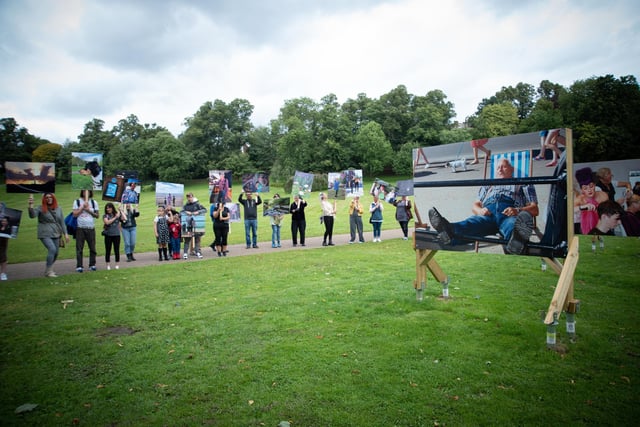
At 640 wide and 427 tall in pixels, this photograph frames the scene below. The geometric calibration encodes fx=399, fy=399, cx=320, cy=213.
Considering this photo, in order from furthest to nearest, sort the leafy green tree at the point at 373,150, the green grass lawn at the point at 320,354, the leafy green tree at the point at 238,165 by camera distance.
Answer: the leafy green tree at the point at 238,165
the leafy green tree at the point at 373,150
the green grass lawn at the point at 320,354

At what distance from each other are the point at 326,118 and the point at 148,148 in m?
37.5

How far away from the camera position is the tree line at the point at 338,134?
56625mm

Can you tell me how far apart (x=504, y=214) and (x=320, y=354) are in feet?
13.0

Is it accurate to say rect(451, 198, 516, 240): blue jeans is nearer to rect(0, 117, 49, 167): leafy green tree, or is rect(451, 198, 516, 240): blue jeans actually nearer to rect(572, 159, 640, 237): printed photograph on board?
rect(572, 159, 640, 237): printed photograph on board

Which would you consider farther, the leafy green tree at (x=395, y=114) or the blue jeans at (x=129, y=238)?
the leafy green tree at (x=395, y=114)

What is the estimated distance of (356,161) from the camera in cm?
7256

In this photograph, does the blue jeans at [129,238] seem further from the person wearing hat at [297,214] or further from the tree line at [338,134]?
the tree line at [338,134]

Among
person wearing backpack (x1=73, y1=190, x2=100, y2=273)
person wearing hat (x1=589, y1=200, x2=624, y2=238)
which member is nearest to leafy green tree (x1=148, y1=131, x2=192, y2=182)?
person wearing backpack (x1=73, y1=190, x2=100, y2=273)

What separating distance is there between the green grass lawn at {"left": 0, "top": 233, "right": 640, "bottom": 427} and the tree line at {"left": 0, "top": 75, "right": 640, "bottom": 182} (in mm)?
54672

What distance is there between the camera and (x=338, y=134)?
72.7 meters

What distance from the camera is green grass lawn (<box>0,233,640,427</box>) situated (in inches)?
185

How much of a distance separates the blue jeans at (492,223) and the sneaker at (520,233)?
77mm

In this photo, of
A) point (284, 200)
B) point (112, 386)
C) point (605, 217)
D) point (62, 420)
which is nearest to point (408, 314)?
point (112, 386)

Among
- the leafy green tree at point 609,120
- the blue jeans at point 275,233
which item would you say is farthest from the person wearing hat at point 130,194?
the leafy green tree at point 609,120
